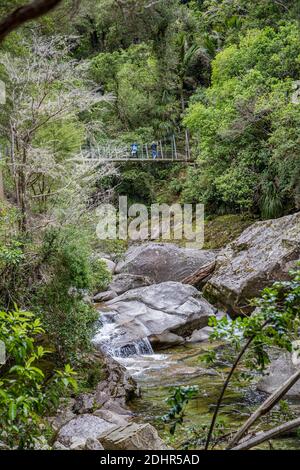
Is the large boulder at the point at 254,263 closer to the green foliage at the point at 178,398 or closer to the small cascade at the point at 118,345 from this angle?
the small cascade at the point at 118,345

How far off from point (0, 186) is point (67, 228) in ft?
9.47

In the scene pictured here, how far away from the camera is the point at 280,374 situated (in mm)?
7438

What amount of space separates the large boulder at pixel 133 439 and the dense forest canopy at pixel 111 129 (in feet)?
3.15

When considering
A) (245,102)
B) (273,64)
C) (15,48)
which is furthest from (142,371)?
(273,64)

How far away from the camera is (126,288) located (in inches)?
554

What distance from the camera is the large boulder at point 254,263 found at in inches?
448

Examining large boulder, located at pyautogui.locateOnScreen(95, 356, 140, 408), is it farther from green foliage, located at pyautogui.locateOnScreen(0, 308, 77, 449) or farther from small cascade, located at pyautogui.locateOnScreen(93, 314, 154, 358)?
green foliage, located at pyautogui.locateOnScreen(0, 308, 77, 449)

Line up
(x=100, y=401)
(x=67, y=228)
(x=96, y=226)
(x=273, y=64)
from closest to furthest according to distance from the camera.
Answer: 1. (x=100, y=401)
2. (x=67, y=228)
3. (x=96, y=226)
4. (x=273, y=64)

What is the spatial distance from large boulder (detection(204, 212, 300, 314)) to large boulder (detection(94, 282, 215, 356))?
2.04ft

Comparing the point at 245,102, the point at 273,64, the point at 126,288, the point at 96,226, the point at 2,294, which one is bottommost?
the point at 126,288

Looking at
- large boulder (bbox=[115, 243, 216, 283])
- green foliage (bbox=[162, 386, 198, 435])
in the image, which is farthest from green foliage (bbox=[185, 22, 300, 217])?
green foliage (bbox=[162, 386, 198, 435])

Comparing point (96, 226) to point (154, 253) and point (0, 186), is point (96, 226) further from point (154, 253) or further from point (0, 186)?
point (154, 253)

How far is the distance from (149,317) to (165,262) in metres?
3.95

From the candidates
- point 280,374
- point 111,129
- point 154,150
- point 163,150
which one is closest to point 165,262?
point 280,374
